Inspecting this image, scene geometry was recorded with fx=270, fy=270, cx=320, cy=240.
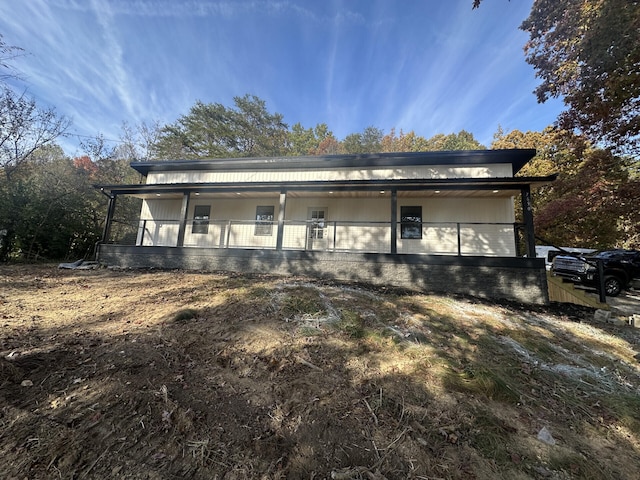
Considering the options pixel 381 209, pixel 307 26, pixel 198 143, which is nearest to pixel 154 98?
pixel 198 143

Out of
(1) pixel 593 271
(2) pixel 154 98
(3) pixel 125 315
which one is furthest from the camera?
(2) pixel 154 98

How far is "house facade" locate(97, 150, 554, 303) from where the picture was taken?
806cm

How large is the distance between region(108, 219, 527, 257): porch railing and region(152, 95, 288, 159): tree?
1543cm

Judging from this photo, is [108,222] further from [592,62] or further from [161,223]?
[592,62]

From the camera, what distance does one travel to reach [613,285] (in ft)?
32.7

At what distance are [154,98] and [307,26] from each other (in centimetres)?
1476

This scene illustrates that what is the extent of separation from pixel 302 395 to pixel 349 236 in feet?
28.1

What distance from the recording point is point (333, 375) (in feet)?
10.4

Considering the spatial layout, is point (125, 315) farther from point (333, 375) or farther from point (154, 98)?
point (154, 98)

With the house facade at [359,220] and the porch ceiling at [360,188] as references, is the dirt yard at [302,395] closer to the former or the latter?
the house facade at [359,220]

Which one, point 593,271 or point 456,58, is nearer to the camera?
point 593,271

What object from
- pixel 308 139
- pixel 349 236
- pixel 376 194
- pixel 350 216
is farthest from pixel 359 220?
pixel 308 139

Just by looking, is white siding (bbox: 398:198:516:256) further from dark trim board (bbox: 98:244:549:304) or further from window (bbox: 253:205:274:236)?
window (bbox: 253:205:274:236)

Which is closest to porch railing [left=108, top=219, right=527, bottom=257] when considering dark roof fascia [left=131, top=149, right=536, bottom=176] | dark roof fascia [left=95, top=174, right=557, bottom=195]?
dark roof fascia [left=95, top=174, right=557, bottom=195]
